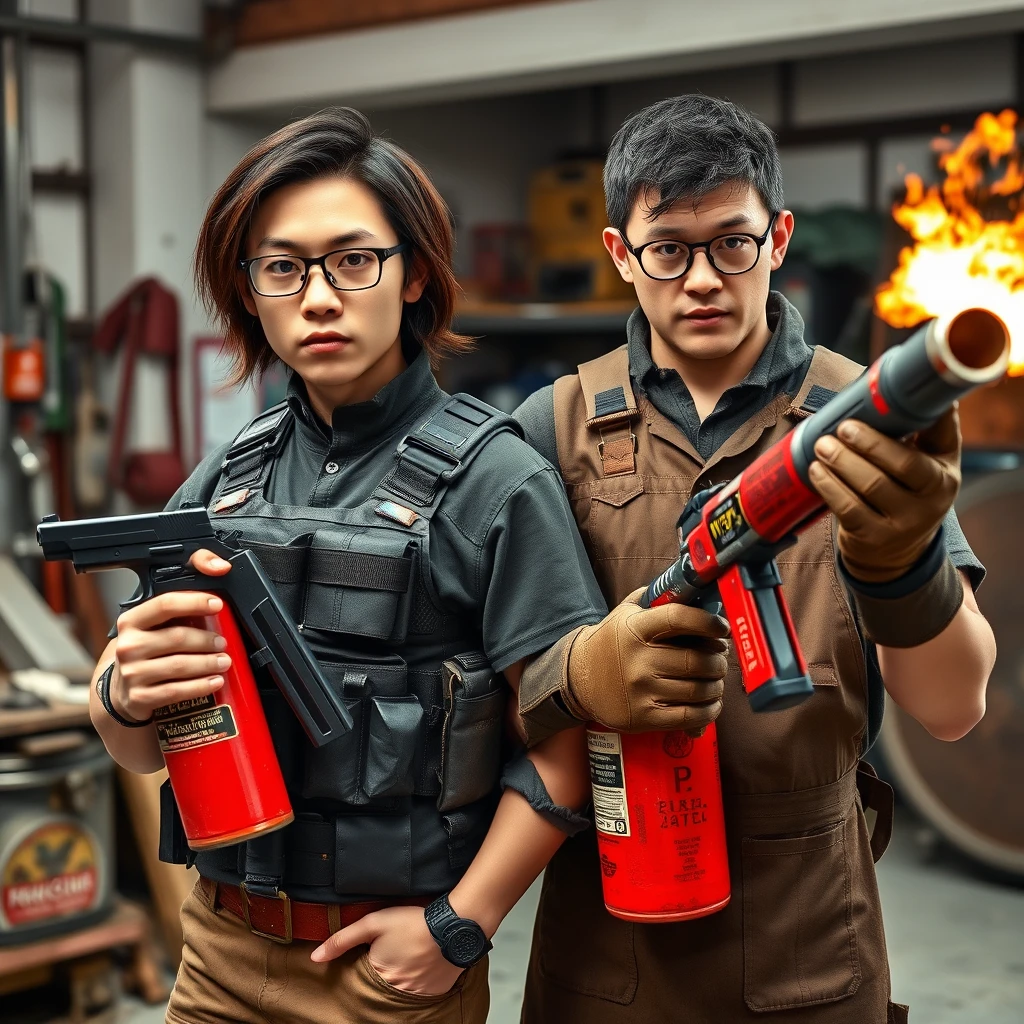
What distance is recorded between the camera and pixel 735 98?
20.0 feet

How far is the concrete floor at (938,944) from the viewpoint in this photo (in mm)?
3312

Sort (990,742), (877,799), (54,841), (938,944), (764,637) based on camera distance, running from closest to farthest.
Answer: (764,637) < (877,799) < (54,841) < (938,944) < (990,742)

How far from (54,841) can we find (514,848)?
2154 millimetres

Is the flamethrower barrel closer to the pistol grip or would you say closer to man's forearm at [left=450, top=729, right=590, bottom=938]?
the pistol grip

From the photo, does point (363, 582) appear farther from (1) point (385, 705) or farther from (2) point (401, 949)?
(2) point (401, 949)

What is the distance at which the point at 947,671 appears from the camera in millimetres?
1330

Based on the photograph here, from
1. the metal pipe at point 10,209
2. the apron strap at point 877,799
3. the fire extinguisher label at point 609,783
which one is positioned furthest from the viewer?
the metal pipe at point 10,209

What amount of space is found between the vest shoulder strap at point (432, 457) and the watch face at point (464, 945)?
455 millimetres

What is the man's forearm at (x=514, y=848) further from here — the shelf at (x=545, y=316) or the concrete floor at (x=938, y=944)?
the shelf at (x=545, y=316)

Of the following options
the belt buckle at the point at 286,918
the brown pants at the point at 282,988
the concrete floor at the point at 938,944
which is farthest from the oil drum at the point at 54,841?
the belt buckle at the point at 286,918

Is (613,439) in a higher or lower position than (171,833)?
higher

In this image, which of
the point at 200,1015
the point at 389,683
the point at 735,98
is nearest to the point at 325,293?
the point at 389,683

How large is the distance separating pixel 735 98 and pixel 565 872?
17.2 ft

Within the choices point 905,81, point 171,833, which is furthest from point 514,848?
point 905,81
